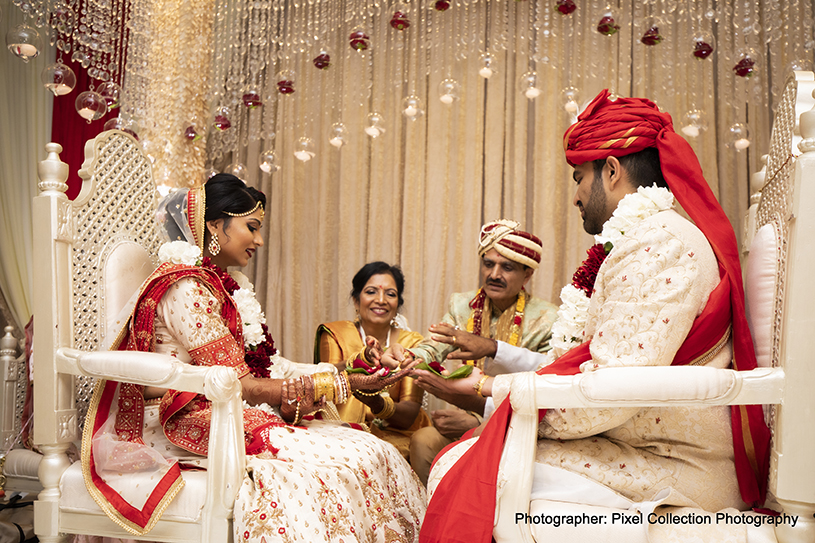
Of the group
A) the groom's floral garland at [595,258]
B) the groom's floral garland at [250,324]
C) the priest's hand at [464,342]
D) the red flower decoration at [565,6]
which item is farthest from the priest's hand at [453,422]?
the red flower decoration at [565,6]

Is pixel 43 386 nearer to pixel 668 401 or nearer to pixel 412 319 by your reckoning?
pixel 668 401

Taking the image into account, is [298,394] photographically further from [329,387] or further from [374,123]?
[374,123]

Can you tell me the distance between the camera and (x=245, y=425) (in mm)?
2260

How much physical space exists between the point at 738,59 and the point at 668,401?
3.29 metres

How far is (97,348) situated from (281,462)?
89 cm

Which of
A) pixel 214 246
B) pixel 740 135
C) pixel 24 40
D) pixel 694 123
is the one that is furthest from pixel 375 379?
pixel 740 135

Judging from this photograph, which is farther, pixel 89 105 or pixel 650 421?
pixel 89 105

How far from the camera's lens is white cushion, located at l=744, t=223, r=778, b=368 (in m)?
1.87

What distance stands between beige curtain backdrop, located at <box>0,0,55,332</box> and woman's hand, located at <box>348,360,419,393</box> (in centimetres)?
349

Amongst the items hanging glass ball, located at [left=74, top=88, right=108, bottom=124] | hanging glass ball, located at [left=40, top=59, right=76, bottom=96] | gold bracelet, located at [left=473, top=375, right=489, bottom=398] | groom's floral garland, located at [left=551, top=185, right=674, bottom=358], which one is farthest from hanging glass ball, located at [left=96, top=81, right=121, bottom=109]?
groom's floral garland, located at [left=551, top=185, right=674, bottom=358]

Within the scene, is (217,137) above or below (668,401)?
above

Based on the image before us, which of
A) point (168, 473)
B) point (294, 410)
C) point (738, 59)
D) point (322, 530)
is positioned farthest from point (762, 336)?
point (738, 59)

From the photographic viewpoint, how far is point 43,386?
7.23 ft

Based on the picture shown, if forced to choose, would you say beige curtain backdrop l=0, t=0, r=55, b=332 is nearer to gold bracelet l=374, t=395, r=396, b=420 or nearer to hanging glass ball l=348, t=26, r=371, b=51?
hanging glass ball l=348, t=26, r=371, b=51
